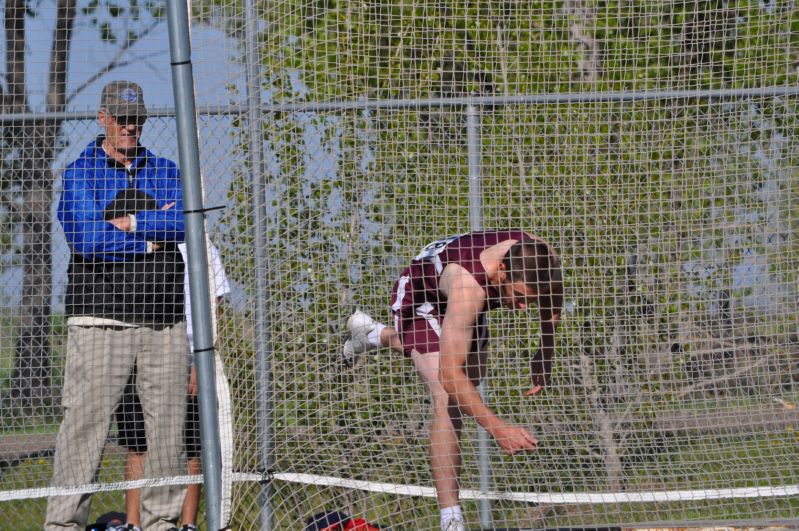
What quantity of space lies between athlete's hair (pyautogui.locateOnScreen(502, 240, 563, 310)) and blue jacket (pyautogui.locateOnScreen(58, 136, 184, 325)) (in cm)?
140

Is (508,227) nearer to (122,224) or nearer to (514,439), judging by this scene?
(514,439)

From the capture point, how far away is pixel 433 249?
3896 millimetres

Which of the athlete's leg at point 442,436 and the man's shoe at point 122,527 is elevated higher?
the athlete's leg at point 442,436

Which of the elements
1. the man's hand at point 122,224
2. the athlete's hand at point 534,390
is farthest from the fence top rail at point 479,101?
the athlete's hand at point 534,390

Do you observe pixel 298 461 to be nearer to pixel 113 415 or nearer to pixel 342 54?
pixel 113 415

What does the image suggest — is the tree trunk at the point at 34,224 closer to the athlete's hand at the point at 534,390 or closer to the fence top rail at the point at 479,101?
the fence top rail at the point at 479,101

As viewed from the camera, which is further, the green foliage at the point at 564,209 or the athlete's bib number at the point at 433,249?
the green foliage at the point at 564,209

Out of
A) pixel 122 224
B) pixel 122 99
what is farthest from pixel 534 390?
pixel 122 99

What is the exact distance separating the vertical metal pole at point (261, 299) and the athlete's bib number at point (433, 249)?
0.64 meters

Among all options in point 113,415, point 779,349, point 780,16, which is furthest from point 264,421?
point 780,16

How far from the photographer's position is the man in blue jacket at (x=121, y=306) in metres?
3.87

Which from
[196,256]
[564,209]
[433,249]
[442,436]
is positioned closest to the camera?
[196,256]

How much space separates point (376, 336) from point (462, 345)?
2.00ft

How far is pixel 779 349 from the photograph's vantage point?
4.30 meters
